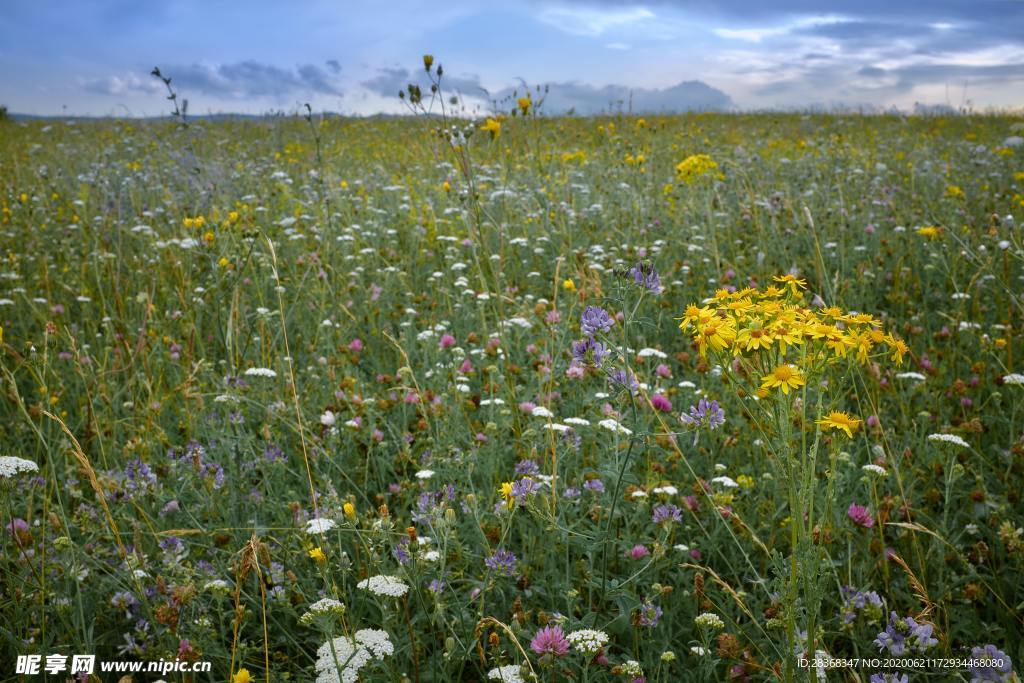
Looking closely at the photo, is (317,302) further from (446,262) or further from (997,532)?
(997,532)

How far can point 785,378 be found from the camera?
1588 millimetres

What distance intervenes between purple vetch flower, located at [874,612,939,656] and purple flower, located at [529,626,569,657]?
2.44 feet

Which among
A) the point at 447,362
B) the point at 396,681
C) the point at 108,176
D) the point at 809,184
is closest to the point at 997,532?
the point at 396,681

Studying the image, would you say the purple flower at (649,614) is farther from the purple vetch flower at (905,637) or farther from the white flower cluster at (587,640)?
the purple vetch flower at (905,637)

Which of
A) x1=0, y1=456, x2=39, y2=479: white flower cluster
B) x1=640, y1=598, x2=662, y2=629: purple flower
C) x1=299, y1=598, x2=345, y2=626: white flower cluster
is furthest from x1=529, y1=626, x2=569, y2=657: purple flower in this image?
x1=0, y1=456, x2=39, y2=479: white flower cluster

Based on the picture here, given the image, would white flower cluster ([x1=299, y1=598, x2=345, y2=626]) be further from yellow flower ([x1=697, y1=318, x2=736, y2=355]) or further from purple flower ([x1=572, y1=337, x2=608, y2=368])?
yellow flower ([x1=697, y1=318, x2=736, y2=355])

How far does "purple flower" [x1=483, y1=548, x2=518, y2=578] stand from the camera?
1806 millimetres

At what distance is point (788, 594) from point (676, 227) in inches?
175

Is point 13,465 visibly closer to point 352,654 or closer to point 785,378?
point 352,654

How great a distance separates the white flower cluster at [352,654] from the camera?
1.52m

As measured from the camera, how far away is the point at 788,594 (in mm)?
1532

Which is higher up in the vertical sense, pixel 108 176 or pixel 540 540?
pixel 108 176

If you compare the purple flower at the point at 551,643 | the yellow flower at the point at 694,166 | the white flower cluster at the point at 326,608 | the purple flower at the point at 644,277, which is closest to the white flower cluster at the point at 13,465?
the white flower cluster at the point at 326,608

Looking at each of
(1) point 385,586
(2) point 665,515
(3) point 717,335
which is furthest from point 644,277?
(1) point 385,586
